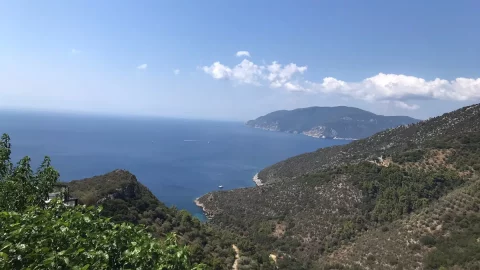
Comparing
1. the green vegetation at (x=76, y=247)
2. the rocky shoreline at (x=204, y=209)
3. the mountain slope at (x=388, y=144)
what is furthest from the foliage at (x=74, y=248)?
the mountain slope at (x=388, y=144)

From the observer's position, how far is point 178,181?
112312 millimetres

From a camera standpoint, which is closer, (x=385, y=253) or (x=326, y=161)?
(x=385, y=253)

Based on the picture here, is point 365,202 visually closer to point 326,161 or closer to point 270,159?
point 326,161

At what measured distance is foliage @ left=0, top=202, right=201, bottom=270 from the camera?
3.60 m

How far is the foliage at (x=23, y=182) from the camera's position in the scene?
7289 mm

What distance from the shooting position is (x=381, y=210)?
159 feet

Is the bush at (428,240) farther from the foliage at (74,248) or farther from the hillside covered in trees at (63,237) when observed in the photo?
the foliage at (74,248)

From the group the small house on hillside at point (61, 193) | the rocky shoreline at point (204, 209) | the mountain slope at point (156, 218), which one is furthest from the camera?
the rocky shoreline at point (204, 209)

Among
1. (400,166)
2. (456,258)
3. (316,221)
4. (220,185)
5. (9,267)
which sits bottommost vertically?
(220,185)

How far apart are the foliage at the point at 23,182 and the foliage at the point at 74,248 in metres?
3.05

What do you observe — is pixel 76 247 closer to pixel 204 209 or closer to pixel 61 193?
pixel 61 193

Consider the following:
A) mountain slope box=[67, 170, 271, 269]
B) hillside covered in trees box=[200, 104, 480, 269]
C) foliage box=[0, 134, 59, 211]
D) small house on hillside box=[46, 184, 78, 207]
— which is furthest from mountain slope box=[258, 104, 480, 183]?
foliage box=[0, 134, 59, 211]

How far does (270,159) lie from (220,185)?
2528 inches

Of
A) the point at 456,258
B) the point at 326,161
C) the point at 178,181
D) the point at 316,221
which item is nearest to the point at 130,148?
the point at 178,181
